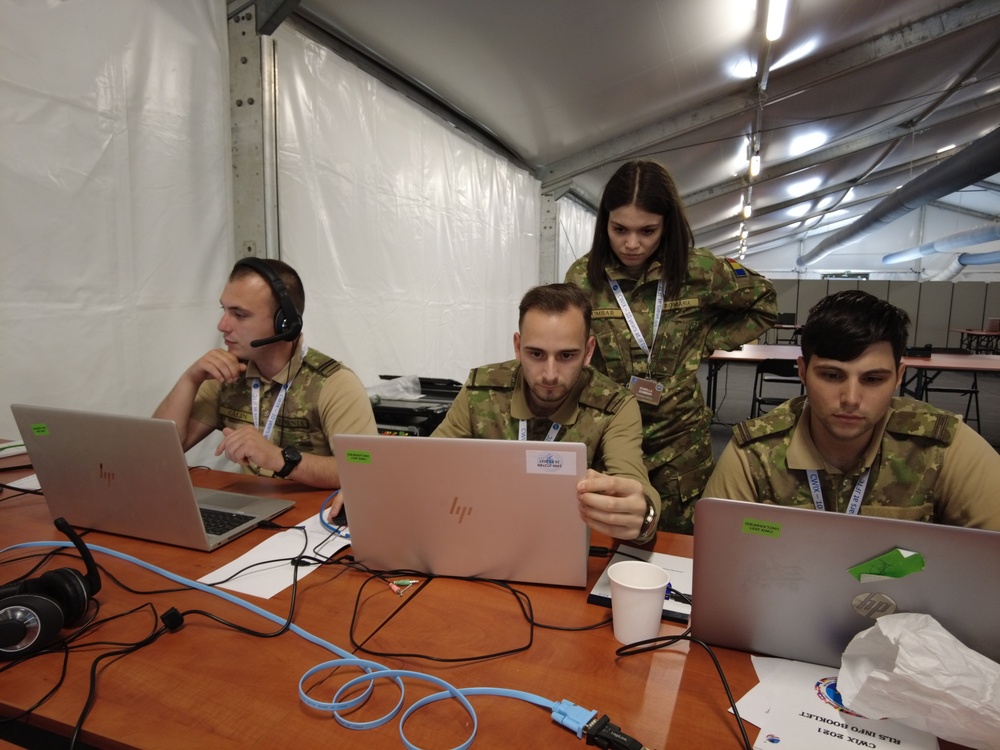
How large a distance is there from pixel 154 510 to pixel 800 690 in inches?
46.7

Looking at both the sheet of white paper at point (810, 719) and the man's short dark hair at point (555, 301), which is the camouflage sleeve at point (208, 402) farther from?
the sheet of white paper at point (810, 719)

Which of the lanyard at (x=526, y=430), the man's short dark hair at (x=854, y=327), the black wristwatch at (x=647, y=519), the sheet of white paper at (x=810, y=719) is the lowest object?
the sheet of white paper at (x=810, y=719)

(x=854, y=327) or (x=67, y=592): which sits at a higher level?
(x=854, y=327)

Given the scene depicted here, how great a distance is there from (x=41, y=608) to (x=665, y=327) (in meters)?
1.62

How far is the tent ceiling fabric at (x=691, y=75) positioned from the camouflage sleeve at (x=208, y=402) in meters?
1.85

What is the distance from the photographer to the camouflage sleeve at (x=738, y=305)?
70.1 inches

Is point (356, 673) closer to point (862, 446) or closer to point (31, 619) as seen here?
point (31, 619)

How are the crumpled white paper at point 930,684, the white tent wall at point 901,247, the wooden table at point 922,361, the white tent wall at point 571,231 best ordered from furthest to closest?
the white tent wall at point 901,247 < the white tent wall at point 571,231 < the wooden table at point 922,361 < the crumpled white paper at point 930,684

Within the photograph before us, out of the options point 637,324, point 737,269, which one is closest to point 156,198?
point 637,324

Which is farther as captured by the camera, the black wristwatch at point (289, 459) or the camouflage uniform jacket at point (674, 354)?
the camouflage uniform jacket at point (674, 354)

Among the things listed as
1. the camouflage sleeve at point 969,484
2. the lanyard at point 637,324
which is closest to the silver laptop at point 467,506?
the camouflage sleeve at point 969,484

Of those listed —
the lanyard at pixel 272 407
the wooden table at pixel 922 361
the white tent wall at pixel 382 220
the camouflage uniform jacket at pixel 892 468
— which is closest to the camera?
the camouflage uniform jacket at pixel 892 468

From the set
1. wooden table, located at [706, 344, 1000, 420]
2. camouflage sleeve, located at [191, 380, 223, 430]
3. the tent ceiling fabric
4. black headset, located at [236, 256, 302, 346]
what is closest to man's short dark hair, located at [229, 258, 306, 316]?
black headset, located at [236, 256, 302, 346]

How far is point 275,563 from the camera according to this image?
1.08 m
